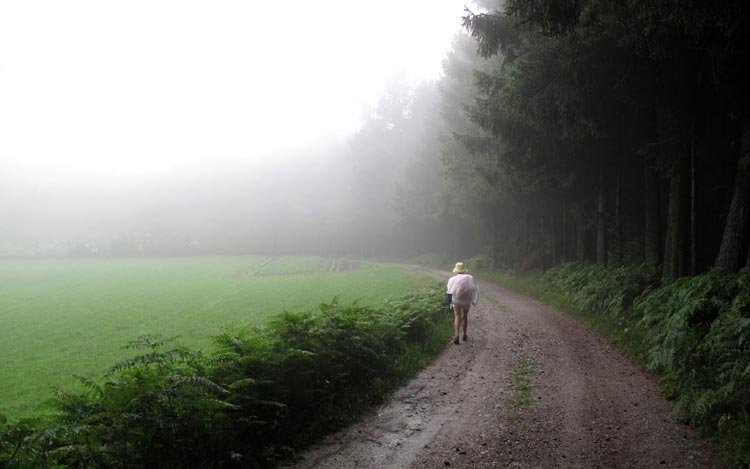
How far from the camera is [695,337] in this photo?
779 centimetres

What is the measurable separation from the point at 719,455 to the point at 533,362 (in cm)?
427

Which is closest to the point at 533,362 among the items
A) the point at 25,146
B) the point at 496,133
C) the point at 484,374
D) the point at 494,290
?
the point at 484,374

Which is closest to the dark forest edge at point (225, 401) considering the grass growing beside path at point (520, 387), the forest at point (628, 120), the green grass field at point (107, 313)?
the green grass field at point (107, 313)

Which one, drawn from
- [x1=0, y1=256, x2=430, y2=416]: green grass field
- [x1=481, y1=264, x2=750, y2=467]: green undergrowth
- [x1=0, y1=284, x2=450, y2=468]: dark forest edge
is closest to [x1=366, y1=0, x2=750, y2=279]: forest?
[x1=481, y1=264, x2=750, y2=467]: green undergrowth

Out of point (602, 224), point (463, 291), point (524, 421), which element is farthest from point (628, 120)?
point (524, 421)

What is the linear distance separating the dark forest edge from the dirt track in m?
0.56

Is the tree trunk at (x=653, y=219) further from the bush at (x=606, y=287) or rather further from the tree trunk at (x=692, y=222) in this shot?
the tree trunk at (x=692, y=222)

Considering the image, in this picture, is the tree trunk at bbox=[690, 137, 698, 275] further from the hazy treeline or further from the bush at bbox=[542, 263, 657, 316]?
the bush at bbox=[542, 263, 657, 316]

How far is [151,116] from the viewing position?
516 ft

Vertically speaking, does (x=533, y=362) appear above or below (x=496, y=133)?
below

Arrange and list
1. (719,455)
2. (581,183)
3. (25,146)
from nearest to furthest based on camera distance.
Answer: (719,455)
(581,183)
(25,146)

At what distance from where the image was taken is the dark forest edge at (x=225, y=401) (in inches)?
178

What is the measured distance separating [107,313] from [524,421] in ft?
70.1

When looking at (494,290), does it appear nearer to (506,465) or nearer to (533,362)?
(533,362)
